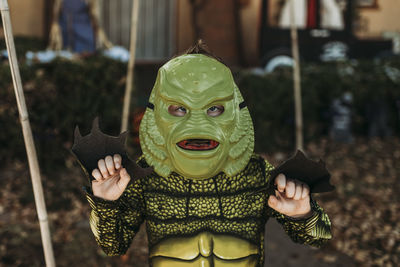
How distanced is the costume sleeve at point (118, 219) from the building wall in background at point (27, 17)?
20.6ft

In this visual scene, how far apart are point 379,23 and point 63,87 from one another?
691 cm

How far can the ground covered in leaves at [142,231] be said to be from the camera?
3.88 metres

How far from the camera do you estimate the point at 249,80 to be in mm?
5633

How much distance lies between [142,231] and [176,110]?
3031 mm

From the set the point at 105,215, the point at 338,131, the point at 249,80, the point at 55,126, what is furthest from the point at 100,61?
the point at 338,131

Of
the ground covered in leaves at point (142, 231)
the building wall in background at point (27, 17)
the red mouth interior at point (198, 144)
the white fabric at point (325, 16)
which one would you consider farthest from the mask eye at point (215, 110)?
the white fabric at point (325, 16)

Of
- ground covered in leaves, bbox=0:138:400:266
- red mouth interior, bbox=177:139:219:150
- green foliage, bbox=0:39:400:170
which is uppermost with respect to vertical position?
red mouth interior, bbox=177:139:219:150

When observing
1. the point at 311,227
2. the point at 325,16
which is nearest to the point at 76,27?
the point at 325,16

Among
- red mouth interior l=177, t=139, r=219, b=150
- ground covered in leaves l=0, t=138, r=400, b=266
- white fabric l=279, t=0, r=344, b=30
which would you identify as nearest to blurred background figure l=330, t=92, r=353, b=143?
ground covered in leaves l=0, t=138, r=400, b=266

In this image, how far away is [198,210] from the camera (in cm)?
166

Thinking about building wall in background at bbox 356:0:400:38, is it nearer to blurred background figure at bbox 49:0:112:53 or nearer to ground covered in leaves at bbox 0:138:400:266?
ground covered in leaves at bbox 0:138:400:266

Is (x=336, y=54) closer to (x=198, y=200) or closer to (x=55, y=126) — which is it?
(x=55, y=126)

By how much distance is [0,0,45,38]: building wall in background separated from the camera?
714 cm

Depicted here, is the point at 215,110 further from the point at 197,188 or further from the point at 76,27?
the point at 76,27
